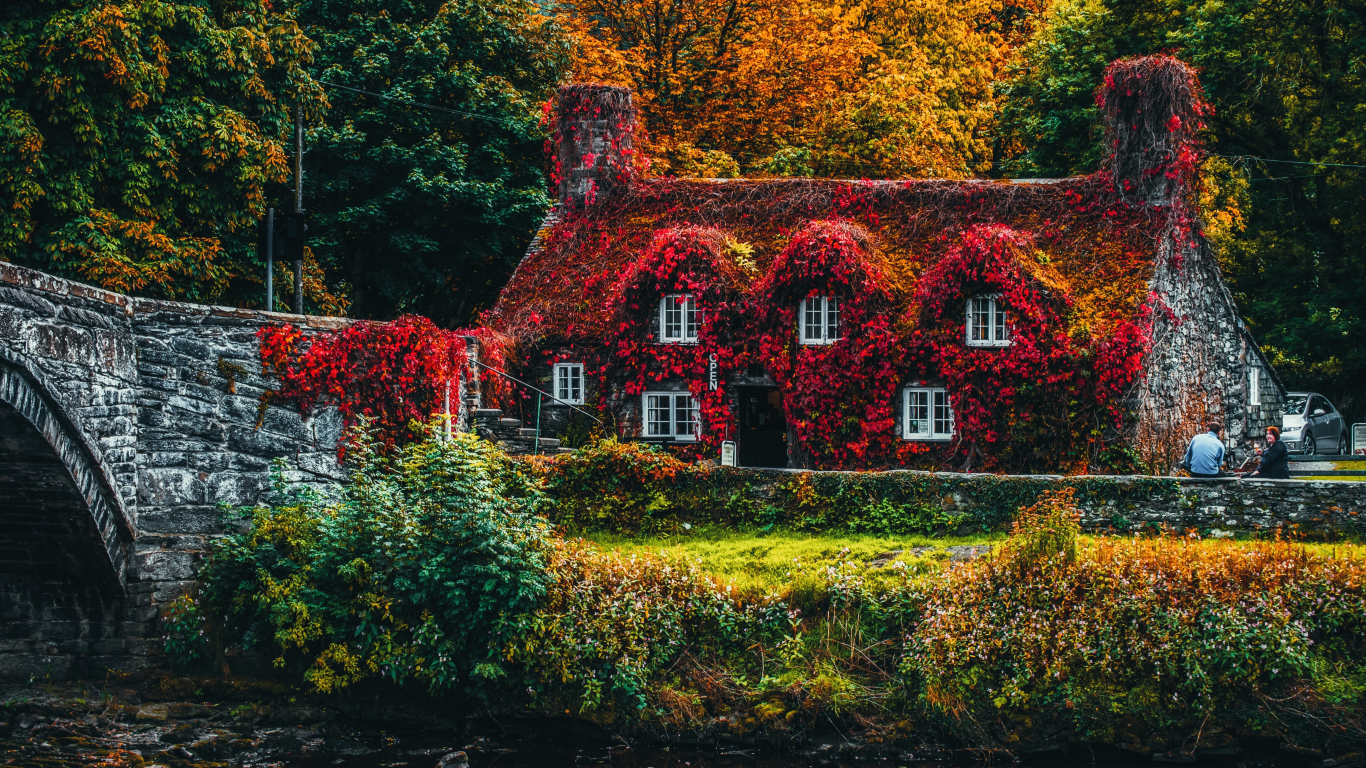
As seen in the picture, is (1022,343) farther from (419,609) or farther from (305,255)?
(305,255)

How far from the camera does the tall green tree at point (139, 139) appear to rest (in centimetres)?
1984

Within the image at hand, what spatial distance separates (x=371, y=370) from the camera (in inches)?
722

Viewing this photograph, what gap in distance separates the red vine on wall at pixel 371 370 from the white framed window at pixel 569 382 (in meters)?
6.77

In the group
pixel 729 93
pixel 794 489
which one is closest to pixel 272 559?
pixel 794 489

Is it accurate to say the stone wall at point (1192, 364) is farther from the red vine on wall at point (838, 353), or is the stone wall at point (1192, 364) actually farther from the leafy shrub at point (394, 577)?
the leafy shrub at point (394, 577)

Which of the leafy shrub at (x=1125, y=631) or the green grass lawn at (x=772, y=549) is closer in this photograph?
the leafy shrub at (x=1125, y=631)

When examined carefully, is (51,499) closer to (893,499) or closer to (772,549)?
(772,549)

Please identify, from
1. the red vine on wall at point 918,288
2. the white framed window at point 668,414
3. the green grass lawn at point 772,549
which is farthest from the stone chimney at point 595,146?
the green grass lawn at point 772,549

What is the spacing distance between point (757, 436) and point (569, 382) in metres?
4.40

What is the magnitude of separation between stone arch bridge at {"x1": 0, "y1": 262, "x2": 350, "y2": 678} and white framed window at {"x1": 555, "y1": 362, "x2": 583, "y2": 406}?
27.3 ft

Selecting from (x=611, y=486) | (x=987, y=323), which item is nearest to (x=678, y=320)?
(x=611, y=486)

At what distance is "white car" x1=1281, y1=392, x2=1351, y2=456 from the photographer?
30438mm

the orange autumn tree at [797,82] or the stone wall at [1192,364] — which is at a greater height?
the orange autumn tree at [797,82]

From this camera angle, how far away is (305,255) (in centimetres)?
2711
